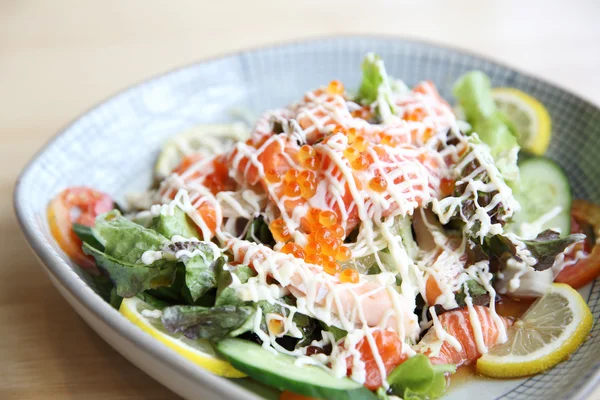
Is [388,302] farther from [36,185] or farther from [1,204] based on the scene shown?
[1,204]

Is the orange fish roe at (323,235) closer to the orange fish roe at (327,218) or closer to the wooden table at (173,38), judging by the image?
the orange fish roe at (327,218)

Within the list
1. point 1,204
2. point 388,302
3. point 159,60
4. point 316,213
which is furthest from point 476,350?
point 159,60

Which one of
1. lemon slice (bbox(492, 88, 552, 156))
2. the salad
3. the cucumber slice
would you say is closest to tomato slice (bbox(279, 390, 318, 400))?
the salad

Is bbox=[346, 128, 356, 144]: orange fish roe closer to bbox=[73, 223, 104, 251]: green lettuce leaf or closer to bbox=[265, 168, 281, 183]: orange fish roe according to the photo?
bbox=[265, 168, 281, 183]: orange fish roe

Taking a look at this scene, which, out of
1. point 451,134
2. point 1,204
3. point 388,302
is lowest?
point 1,204

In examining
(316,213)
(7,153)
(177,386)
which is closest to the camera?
(177,386)

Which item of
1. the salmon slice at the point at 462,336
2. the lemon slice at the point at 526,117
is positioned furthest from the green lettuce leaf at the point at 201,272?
the lemon slice at the point at 526,117

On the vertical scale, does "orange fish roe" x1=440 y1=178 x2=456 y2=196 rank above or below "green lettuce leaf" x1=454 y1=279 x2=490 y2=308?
above
